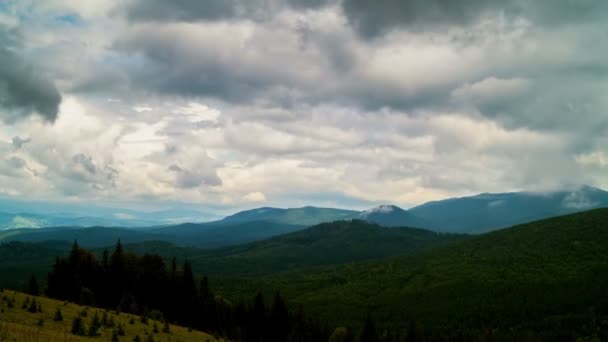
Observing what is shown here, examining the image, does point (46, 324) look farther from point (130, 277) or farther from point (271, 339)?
point (271, 339)

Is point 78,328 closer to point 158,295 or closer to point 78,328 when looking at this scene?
point 78,328

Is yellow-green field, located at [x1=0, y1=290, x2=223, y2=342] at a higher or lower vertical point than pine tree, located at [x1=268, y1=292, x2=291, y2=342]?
higher

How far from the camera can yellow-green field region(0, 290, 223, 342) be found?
26.5m

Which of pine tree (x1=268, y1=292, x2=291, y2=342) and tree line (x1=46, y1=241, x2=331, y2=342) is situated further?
pine tree (x1=268, y1=292, x2=291, y2=342)

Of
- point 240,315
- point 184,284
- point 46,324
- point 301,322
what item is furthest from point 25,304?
point 301,322

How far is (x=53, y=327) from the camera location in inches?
1315

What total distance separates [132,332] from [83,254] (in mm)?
58426

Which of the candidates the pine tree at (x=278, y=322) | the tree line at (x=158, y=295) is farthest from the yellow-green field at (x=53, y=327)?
the pine tree at (x=278, y=322)

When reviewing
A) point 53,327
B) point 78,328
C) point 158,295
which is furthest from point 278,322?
point 78,328

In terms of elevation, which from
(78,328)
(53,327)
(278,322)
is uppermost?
(78,328)

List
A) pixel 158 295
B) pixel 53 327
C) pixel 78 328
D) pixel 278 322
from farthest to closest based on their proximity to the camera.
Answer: pixel 278 322 → pixel 158 295 → pixel 53 327 → pixel 78 328

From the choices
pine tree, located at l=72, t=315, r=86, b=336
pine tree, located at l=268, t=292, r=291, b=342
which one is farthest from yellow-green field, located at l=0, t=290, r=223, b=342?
pine tree, located at l=268, t=292, r=291, b=342

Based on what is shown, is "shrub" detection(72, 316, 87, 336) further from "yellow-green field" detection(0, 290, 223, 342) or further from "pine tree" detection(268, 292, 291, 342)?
"pine tree" detection(268, 292, 291, 342)

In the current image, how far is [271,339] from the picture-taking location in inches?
4471
